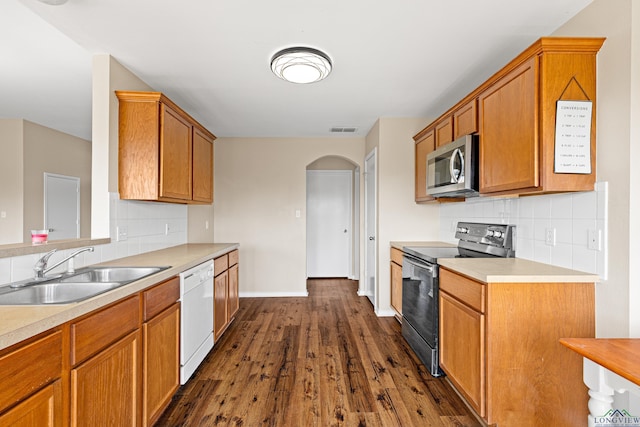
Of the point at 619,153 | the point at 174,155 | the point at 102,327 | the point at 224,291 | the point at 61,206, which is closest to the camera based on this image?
the point at 102,327

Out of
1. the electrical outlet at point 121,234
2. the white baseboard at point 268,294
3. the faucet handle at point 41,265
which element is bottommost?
the white baseboard at point 268,294

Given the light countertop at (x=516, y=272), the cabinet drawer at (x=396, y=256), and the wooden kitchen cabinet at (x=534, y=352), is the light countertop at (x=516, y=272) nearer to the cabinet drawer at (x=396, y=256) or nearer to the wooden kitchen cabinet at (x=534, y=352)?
the wooden kitchen cabinet at (x=534, y=352)

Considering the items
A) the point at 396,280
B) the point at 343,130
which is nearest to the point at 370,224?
the point at 396,280

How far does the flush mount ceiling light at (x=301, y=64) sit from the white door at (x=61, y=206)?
174 inches

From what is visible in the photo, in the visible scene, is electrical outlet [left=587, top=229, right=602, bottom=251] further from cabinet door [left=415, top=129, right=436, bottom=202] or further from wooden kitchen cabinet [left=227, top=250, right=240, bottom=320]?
wooden kitchen cabinet [left=227, top=250, right=240, bottom=320]

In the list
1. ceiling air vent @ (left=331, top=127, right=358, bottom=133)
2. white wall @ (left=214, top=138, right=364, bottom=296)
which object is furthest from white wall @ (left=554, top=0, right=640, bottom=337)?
white wall @ (left=214, top=138, right=364, bottom=296)

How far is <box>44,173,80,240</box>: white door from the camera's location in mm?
4589

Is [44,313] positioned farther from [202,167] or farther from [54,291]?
[202,167]

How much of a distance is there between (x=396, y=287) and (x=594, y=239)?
75.0 inches

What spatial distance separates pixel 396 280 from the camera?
10.8 ft

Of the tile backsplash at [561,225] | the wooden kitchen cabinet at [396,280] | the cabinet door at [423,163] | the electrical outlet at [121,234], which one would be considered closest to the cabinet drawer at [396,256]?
the wooden kitchen cabinet at [396,280]

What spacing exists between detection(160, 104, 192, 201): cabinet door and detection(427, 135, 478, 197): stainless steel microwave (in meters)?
2.23

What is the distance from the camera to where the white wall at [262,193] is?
4.45 m

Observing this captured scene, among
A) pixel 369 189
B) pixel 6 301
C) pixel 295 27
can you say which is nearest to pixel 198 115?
pixel 295 27
